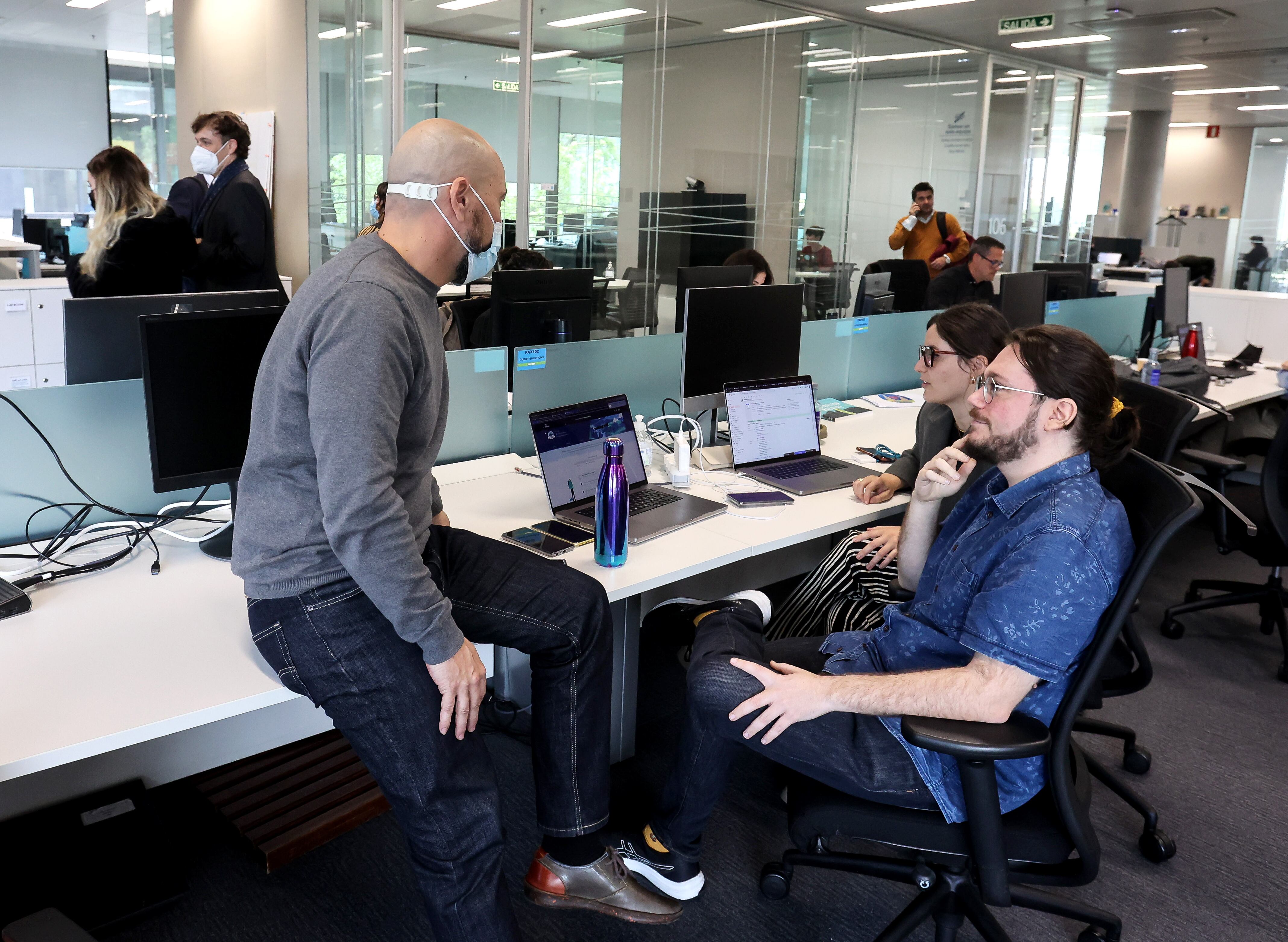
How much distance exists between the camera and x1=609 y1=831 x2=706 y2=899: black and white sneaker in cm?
187

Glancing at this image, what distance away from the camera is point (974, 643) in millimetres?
1490

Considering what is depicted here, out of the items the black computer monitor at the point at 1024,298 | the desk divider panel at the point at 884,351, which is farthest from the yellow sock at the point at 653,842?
the black computer monitor at the point at 1024,298

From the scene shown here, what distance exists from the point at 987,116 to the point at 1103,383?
736cm

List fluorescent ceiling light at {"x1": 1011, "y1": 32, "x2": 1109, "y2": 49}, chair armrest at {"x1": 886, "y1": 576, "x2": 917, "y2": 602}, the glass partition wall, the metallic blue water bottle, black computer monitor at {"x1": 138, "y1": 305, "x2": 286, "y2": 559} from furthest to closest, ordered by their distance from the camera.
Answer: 1. fluorescent ceiling light at {"x1": 1011, "y1": 32, "x2": 1109, "y2": 49}
2. the glass partition wall
3. chair armrest at {"x1": 886, "y1": 576, "x2": 917, "y2": 602}
4. the metallic blue water bottle
5. black computer monitor at {"x1": 138, "y1": 305, "x2": 286, "y2": 559}

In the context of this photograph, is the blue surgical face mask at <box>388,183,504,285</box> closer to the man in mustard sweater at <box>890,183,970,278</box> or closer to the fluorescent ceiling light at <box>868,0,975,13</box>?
the man in mustard sweater at <box>890,183,970,278</box>

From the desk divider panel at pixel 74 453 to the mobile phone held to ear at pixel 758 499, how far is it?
1.25m

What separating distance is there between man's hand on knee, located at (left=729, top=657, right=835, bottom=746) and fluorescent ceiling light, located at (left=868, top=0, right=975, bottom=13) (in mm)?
6086

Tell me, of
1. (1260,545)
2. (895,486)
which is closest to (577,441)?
(895,486)

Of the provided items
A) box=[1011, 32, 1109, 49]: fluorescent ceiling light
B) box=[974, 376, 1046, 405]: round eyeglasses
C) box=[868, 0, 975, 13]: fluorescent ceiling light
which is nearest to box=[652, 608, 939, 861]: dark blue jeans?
box=[974, 376, 1046, 405]: round eyeglasses

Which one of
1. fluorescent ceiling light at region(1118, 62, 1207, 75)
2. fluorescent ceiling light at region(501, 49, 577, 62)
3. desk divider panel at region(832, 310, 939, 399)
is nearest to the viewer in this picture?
desk divider panel at region(832, 310, 939, 399)

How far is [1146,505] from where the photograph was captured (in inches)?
61.7

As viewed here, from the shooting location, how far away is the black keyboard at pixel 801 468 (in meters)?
2.69

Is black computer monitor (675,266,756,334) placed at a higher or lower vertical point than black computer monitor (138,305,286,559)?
higher

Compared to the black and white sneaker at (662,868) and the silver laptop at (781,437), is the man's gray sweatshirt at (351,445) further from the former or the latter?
the silver laptop at (781,437)
